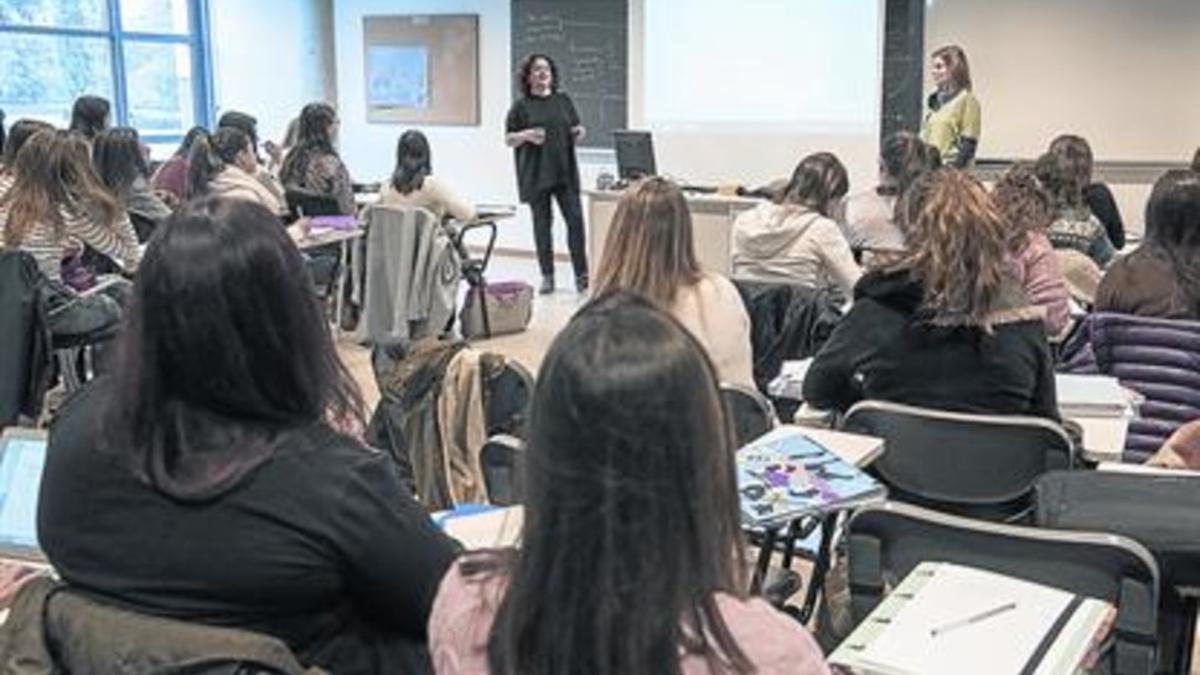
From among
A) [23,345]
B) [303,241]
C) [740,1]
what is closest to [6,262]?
[23,345]

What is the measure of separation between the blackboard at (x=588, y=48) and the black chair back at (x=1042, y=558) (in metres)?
7.39

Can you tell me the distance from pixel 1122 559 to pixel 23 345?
10.7 feet

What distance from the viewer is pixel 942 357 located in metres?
2.82

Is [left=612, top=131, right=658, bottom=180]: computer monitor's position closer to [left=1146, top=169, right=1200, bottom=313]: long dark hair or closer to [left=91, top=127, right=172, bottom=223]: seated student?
→ [left=91, top=127, right=172, bottom=223]: seated student

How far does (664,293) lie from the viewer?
314 cm

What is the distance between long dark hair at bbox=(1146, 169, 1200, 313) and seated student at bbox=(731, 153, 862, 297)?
1.31m

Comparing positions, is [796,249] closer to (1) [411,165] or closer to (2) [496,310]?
(1) [411,165]

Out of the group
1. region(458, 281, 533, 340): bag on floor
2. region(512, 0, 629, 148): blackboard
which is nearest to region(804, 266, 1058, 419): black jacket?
region(458, 281, 533, 340): bag on floor

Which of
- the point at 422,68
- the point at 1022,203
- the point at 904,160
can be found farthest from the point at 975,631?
the point at 422,68

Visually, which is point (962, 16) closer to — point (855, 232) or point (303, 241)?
point (855, 232)

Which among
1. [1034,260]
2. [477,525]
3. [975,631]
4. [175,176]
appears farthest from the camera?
[175,176]

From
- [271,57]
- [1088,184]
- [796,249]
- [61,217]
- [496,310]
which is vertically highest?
[271,57]

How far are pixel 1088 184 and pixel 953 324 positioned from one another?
7.75ft

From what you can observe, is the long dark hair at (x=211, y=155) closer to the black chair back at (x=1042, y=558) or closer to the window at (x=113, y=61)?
the window at (x=113, y=61)
